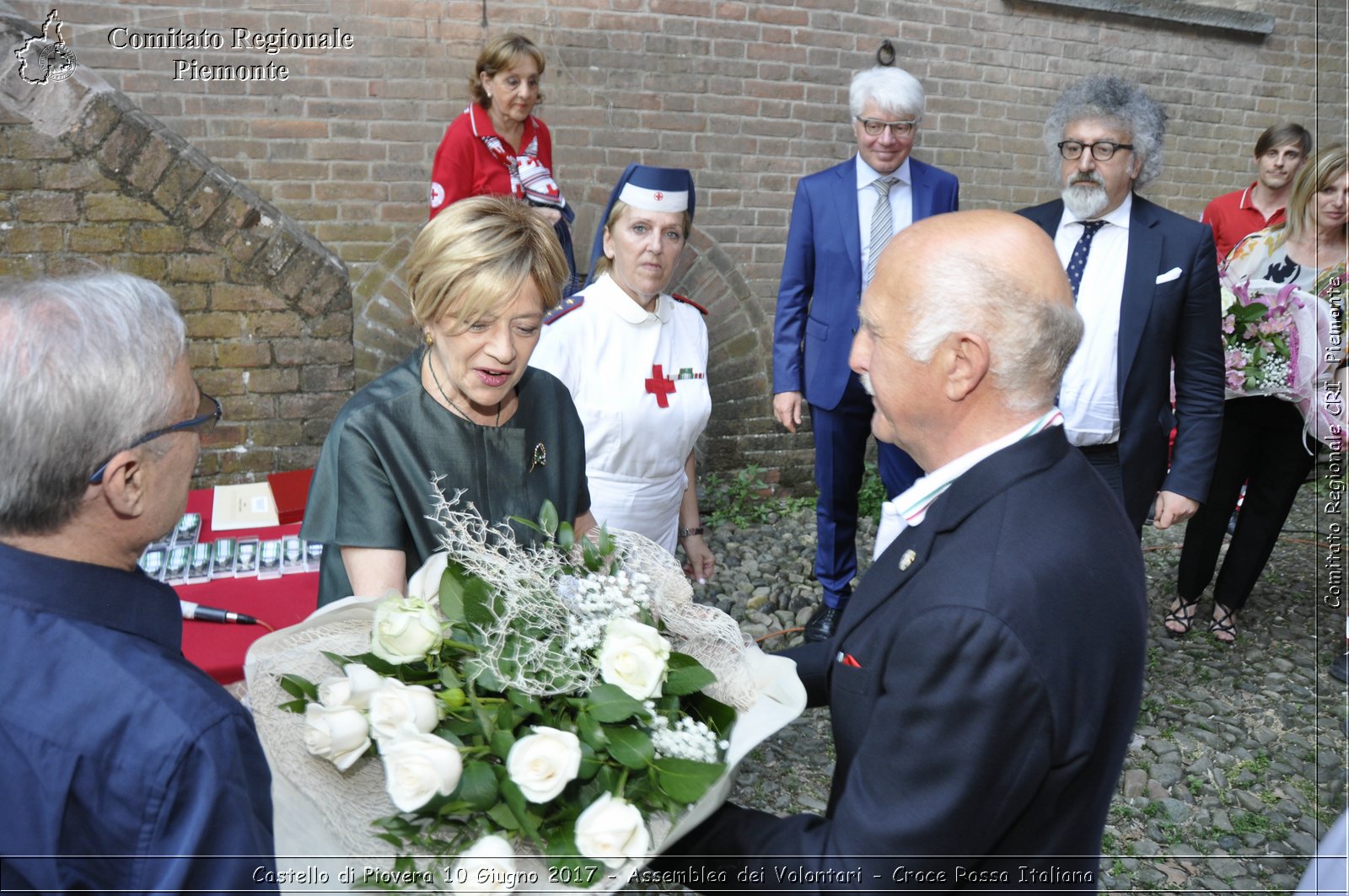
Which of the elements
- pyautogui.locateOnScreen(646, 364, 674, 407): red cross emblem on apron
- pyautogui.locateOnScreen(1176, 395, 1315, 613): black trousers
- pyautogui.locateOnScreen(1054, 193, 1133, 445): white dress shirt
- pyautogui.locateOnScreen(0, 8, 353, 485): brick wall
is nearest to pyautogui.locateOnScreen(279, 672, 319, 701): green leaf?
pyautogui.locateOnScreen(646, 364, 674, 407): red cross emblem on apron

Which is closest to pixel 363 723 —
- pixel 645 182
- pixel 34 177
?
pixel 645 182

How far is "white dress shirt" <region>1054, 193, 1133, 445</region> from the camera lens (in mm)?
3648

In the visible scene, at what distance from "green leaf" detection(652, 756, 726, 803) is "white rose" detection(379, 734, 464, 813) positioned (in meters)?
0.29

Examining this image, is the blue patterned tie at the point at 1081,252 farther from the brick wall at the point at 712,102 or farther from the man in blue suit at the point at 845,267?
the brick wall at the point at 712,102

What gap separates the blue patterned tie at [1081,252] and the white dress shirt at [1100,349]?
0.02 meters

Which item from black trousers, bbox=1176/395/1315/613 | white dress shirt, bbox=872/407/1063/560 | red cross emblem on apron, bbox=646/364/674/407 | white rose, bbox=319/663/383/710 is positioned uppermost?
white dress shirt, bbox=872/407/1063/560

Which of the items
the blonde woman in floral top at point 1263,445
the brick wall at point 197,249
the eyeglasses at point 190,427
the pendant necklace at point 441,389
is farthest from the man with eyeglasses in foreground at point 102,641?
the blonde woman in floral top at point 1263,445

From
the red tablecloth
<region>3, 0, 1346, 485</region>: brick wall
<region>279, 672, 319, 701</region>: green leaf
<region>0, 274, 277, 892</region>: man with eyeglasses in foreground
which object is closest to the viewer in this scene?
<region>0, 274, 277, 892</region>: man with eyeglasses in foreground

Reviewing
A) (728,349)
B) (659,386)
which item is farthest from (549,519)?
(728,349)

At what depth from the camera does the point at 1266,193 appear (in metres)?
5.82

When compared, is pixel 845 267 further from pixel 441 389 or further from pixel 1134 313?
pixel 441 389

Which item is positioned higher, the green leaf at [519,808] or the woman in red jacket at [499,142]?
the woman in red jacket at [499,142]

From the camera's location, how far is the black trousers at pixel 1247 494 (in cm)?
479

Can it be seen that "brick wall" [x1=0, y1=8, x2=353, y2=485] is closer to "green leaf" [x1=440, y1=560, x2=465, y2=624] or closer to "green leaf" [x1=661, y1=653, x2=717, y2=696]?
"green leaf" [x1=440, y1=560, x2=465, y2=624]
